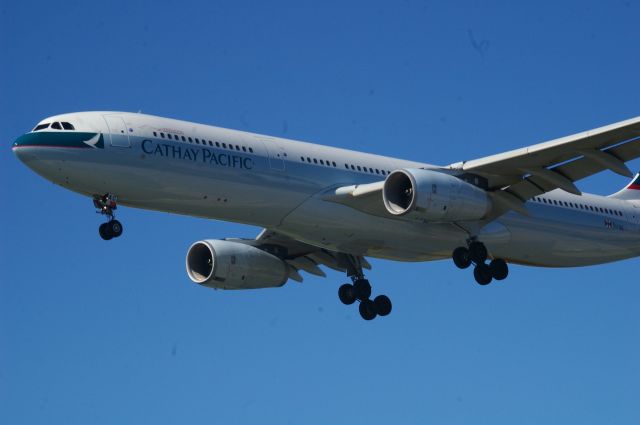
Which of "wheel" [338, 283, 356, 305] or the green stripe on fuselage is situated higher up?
the green stripe on fuselage

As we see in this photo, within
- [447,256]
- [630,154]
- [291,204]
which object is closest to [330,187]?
[291,204]

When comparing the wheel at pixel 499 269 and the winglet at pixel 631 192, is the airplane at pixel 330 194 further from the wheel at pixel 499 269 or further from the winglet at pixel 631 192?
the winglet at pixel 631 192

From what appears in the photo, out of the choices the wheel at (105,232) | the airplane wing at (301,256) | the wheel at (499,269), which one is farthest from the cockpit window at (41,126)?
the wheel at (499,269)

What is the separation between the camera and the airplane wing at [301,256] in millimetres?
45000

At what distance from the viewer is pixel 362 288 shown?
45.0 metres

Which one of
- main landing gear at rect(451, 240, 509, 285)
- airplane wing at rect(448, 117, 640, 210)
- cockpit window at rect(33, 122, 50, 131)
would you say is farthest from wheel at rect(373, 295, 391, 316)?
cockpit window at rect(33, 122, 50, 131)

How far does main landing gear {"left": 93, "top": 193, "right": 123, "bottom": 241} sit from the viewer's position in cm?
3709

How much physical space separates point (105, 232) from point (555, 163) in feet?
45.5

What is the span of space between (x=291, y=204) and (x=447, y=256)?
271 inches

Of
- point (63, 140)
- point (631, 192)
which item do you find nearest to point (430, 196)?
point (63, 140)

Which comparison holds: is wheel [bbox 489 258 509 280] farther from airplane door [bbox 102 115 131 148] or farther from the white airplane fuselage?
airplane door [bbox 102 115 131 148]

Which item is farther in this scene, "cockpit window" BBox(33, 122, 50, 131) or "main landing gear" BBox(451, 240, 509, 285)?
"main landing gear" BBox(451, 240, 509, 285)

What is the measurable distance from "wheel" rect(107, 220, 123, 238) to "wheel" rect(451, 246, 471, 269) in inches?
436

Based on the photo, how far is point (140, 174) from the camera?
121 feet
